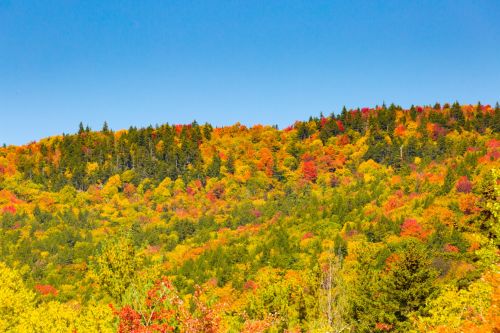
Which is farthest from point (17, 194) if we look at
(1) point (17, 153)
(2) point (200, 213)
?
(2) point (200, 213)

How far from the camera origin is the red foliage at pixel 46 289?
105787mm

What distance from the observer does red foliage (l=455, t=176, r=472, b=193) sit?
116 metres

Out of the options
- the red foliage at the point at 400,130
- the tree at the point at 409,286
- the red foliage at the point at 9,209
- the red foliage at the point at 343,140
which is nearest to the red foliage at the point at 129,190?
the red foliage at the point at 9,209

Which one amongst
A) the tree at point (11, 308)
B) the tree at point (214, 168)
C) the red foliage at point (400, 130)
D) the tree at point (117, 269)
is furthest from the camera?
the tree at point (214, 168)

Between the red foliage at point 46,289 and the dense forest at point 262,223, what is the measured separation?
605mm

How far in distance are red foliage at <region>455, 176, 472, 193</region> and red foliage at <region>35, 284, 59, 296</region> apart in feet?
318

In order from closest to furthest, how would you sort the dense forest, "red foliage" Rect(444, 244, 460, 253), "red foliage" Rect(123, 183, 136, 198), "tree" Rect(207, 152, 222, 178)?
the dense forest → "red foliage" Rect(444, 244, 460, 253) → "red foliage" Rect(123, 183, 136, 198) → "tree" Rect(207, 152, 222, 178)

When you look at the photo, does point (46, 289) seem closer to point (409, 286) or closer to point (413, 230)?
point (413, 230)

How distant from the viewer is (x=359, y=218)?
121 metres

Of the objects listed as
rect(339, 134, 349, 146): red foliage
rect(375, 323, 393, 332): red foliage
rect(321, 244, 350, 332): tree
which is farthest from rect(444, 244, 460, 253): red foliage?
rect(339, 134, 349, 146): red foliage

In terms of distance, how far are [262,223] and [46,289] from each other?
6291 cm

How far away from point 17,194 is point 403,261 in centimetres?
15932

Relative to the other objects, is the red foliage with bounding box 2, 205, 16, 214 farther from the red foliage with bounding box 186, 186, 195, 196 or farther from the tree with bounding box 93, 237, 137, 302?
the tree with bounding box 93, 237, 137, 302

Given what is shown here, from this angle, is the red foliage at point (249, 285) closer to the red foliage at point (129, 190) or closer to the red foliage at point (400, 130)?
the red foliage at point (129, 190)
